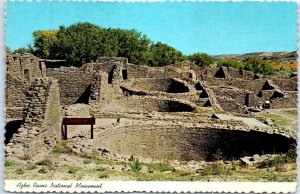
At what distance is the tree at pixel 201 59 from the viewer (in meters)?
59.8

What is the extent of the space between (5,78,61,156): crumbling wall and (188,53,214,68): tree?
4448 centimetres

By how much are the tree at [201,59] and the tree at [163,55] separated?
9.32 feet

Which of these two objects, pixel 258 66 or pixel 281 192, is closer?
pixel 281 192

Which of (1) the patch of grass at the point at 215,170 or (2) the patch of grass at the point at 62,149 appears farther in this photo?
(2) the patch of grass at the point at 62,149

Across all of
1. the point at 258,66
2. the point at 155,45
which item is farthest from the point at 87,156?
the point at 258,66

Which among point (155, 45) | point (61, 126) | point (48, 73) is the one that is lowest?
point (61, 126)

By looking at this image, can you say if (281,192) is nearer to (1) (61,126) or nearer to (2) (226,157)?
(2) (226,157)

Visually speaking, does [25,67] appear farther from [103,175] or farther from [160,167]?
[103,175]

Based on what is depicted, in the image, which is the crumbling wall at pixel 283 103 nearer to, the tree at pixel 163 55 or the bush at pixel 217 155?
the bush at pixel 217 155

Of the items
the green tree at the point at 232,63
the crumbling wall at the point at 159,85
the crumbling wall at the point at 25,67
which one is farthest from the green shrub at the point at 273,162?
the green tree at the point at 232,63

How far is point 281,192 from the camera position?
41.5 feet

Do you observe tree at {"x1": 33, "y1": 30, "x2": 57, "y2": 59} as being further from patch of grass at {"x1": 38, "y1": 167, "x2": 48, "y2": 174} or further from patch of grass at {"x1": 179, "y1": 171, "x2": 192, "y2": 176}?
patch of grass at {"x1": 179, "y1": 171, "x2": 192, "y2": 176}

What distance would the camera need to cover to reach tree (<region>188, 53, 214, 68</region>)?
5984cm

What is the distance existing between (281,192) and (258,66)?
162 ft
